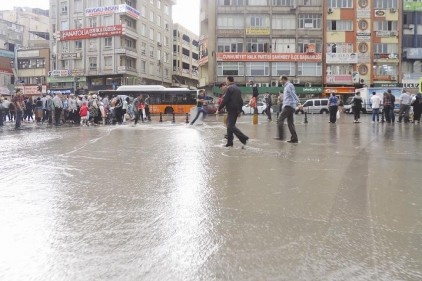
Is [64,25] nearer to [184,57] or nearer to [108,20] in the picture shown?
[108,20]

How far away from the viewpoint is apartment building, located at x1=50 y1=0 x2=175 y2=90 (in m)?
64.1

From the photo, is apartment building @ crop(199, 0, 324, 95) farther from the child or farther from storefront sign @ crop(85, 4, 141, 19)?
the child

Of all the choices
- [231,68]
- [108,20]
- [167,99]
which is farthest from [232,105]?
[108,20]

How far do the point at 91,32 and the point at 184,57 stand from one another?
85.9 ft

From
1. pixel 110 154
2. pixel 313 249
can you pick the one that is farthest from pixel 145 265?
pixel 110 154

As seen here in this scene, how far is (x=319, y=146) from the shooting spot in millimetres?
10430

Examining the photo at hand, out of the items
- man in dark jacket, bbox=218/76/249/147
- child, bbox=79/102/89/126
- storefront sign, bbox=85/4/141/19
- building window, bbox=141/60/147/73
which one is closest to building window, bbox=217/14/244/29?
storefront sign, bbox=85/4/141/19

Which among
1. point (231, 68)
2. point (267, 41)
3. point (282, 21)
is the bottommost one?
point (231, 68)

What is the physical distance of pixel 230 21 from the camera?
6025cm

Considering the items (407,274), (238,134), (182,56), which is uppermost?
(182,56)

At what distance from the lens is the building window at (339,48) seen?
60.2m

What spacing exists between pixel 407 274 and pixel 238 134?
7060 millimetres

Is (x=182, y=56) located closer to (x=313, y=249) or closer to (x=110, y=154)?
(x=110, y=154)

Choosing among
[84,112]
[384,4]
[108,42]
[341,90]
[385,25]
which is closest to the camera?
[84,112]
